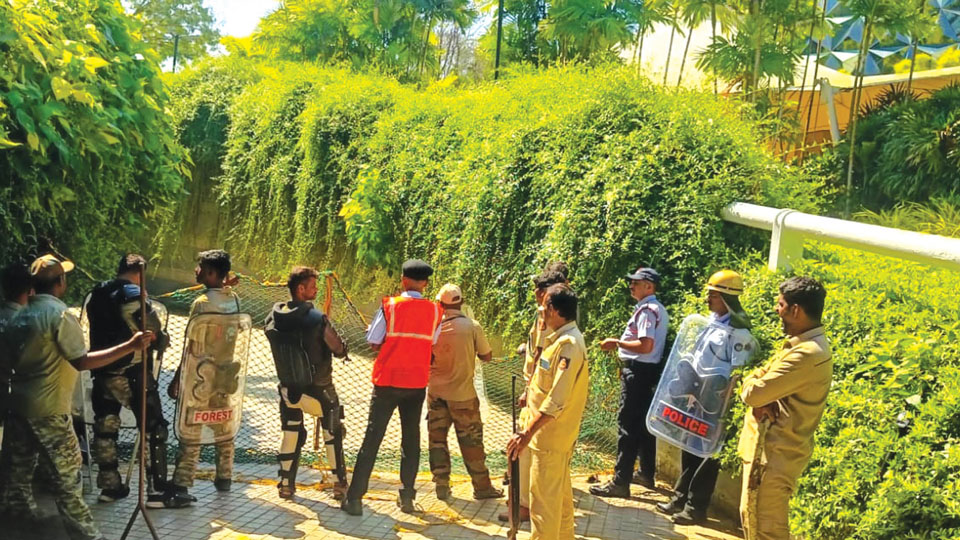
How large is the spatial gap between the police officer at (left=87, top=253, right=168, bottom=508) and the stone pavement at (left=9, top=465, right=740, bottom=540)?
0.21 m

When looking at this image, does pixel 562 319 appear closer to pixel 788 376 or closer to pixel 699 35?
pixel 788 376

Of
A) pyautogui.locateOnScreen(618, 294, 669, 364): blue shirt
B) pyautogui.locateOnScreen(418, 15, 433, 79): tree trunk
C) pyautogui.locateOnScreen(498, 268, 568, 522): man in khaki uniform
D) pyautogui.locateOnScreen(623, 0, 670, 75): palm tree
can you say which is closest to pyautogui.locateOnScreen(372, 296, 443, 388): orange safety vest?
pyautogui.locateOnScreen(498, 268, 568, 522): man in khaki uniform

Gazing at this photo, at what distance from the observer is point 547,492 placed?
160 inches

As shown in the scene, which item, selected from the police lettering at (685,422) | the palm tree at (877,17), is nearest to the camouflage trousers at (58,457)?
the police lettering at (685,422)

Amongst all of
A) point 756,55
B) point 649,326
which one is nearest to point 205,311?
point 649,326

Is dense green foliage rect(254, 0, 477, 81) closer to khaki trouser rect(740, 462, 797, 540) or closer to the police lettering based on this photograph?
the police lettering

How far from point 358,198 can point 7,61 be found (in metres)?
5.38

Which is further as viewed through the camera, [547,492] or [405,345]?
[405,345]

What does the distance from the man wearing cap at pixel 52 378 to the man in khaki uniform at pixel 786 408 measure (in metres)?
3.16

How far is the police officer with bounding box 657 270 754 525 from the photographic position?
4.70 m

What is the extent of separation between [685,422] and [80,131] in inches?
160

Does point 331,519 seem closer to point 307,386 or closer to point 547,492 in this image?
point 307,386

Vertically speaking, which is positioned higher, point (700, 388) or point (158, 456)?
point (700, 388)

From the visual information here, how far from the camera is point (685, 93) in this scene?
21.9 ft
